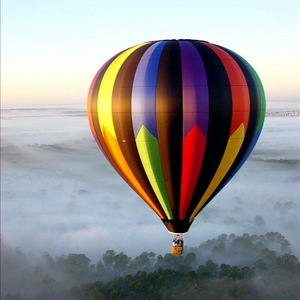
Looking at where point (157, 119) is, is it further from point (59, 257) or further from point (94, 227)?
point (94, 227)

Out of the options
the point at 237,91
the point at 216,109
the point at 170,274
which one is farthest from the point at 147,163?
the point at 170,274

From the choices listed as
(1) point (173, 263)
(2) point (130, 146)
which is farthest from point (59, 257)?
(2) point (130, 146)

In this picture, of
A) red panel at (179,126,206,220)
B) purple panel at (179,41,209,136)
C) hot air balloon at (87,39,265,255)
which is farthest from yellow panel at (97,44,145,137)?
red panel at (179,126,206,220)

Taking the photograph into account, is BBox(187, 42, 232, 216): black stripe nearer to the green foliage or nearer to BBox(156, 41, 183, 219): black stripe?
BBox(156, 41, 183, 219): black stripe

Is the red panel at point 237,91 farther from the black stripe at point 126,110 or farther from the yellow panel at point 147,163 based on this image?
the yellow panel at point 147,163

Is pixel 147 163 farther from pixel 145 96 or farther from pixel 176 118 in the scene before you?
pixel 145 96
